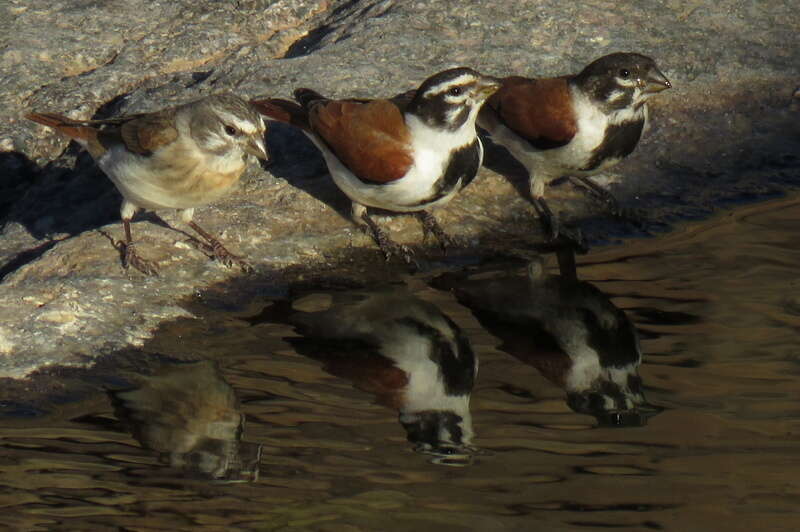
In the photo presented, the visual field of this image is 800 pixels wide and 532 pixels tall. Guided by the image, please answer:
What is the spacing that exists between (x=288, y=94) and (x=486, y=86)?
5.35ft

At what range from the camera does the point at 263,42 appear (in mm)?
8836

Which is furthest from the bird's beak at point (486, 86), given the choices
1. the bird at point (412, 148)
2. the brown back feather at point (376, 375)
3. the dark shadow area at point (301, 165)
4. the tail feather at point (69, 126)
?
the tail feather at point (69, 126)

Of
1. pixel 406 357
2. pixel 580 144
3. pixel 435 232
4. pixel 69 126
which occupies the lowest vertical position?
pixel 406 357

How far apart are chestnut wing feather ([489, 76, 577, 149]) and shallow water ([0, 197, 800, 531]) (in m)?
1.06

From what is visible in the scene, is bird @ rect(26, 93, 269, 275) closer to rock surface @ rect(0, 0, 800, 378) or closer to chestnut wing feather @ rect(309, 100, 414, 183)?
rock surface @ rect(0, 0, 800, 378)

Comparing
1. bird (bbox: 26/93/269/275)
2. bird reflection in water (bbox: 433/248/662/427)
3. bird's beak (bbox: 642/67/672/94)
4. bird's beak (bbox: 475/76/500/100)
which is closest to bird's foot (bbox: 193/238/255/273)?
bird (bbox: 26/93/269/275)

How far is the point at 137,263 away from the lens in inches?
239

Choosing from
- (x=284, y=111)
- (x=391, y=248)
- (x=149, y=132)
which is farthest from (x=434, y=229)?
(x=149, y=132)

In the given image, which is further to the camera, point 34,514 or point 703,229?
point 703,229

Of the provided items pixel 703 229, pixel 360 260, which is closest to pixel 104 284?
pixel 360 260

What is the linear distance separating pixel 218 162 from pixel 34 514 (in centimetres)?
260

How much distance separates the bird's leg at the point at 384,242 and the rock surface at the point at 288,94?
7cm

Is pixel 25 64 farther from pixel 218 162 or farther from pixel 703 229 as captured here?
pixel 703 229

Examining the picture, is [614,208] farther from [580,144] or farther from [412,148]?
[412,148]
